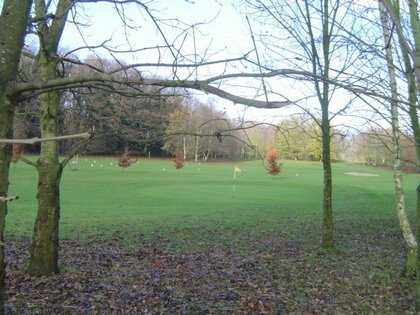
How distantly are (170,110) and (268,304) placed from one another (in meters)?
3.33

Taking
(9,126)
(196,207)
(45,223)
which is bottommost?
(196,207)

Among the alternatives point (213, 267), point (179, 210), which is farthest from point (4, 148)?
point (179, 210)

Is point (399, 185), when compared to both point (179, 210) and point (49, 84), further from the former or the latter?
point (179, 210)

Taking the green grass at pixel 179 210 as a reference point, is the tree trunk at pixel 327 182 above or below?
above

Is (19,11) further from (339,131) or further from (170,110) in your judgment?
(339,131)

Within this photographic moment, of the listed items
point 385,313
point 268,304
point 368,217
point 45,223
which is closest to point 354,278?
point 385,313

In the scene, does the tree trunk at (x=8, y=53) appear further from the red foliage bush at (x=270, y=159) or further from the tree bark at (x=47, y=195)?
the tree bark at (x=47, y=195)

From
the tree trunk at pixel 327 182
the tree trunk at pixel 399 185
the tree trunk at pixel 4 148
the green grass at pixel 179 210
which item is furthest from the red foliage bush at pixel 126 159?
the tree trunk at pixel 4 148

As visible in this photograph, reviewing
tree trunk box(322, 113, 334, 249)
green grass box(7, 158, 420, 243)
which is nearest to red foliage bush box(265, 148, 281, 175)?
green grass box(7, 158, 420, 243)

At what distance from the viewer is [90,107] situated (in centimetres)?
766

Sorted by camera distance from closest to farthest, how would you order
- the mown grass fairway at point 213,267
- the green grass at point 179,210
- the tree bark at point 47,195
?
the mown grass fairway at point 213,267 → the tree bark at point 47,195 → the green grass at point 179,210

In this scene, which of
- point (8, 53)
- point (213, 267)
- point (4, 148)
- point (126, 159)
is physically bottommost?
point (213, 267)

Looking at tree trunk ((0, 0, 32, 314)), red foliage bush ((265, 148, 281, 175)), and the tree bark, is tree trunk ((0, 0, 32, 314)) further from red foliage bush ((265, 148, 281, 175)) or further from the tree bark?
the tree bark

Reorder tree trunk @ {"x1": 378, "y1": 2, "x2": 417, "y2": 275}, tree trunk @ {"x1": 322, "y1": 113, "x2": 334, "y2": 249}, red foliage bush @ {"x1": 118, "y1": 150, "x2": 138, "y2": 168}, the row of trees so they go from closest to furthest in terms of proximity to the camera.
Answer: the row of trees < tree trunk @ {"x1": 378, "y1": 2, "x2": 417, "y2": 275} < red foliage bush @ {"x1": 118, "y1": 150, "x2": 138, "y2": 168} < tree trunk @ {"x1": 322, "y1": 113, "x2": 334, "y2": 249}
